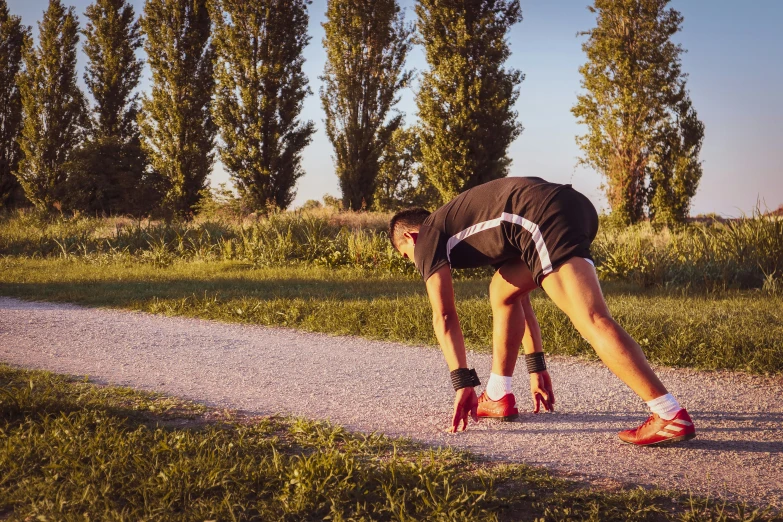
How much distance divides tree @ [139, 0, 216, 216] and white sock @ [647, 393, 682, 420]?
28949 mm

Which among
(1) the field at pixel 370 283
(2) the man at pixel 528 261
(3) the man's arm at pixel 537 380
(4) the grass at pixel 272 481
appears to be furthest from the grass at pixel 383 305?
(4) the grass at pixel 272 481

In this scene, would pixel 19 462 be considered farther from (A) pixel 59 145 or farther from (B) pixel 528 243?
(A) pixel 59 145

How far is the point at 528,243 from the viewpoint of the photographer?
3.75 metres

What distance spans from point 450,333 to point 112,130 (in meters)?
35.9

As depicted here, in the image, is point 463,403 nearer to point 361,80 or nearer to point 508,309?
point 508,309

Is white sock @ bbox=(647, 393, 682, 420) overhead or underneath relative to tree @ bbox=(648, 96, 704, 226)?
underneath

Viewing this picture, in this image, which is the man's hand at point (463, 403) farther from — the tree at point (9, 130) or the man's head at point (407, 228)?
the tree at point (9, 130)

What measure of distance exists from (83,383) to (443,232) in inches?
127

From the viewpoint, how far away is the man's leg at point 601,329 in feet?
11.7

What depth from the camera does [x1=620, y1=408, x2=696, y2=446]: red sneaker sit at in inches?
144

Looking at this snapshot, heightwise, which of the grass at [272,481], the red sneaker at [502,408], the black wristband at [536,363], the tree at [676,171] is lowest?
the grass at [272,481]

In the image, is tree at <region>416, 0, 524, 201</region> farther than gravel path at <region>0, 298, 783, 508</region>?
Yes

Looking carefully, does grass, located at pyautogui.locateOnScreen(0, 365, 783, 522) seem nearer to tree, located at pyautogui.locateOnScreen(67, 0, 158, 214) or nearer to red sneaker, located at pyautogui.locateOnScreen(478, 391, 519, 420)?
red sneaker, located at pyautogui.locateOnScreen(478, 391, 519, 420)

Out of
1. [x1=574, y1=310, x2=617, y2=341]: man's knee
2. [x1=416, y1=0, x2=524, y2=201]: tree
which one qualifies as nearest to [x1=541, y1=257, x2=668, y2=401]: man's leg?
[x1=574, y1=310, x2=617, y2=341]: man's knee
